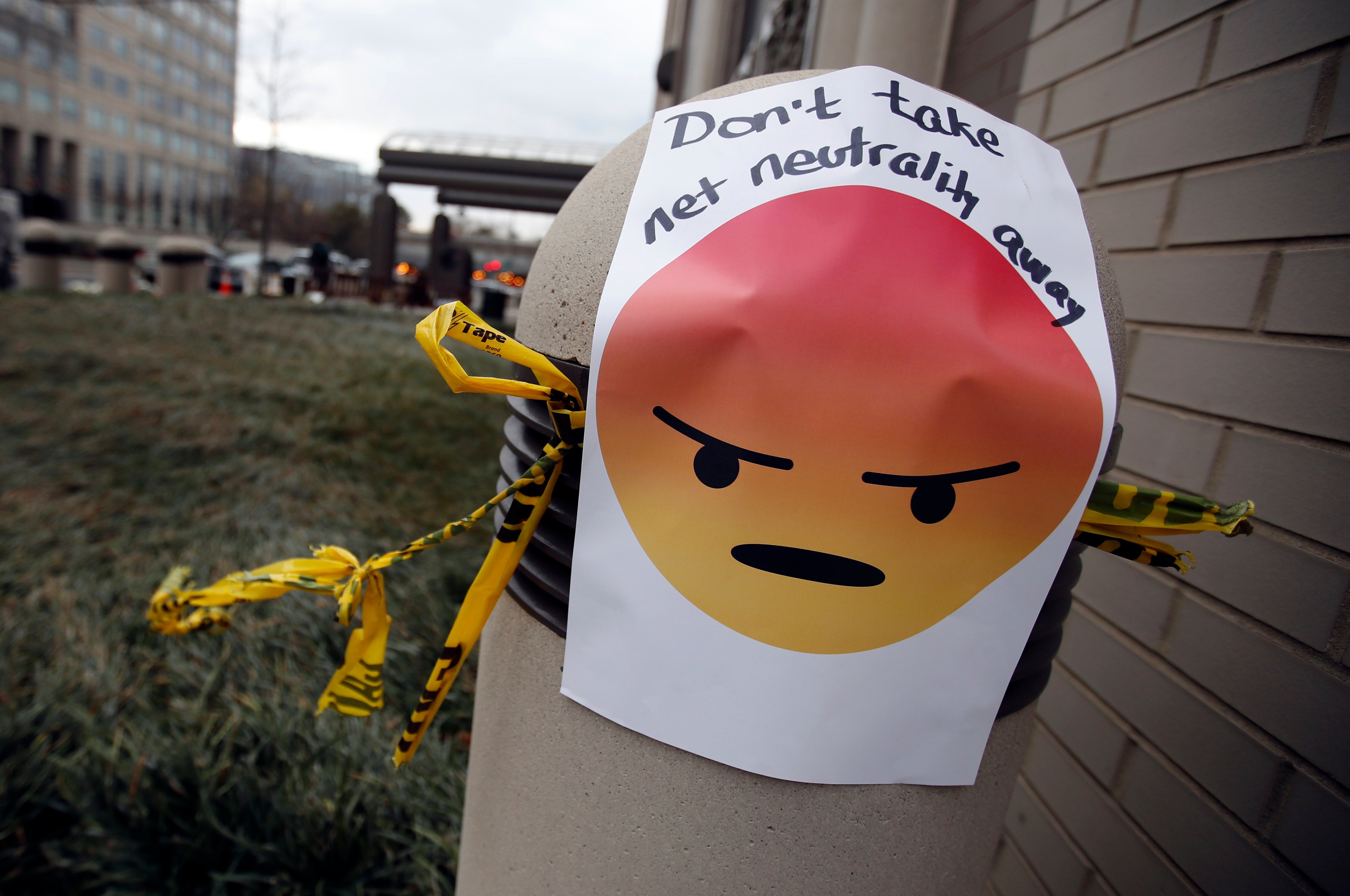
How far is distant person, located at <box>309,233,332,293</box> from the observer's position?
16.3 metres

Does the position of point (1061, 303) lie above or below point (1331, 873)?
above

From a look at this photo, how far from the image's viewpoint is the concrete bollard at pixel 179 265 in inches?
487

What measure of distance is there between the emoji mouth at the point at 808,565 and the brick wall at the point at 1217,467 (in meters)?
1.09

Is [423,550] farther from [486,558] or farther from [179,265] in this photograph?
[179,265]

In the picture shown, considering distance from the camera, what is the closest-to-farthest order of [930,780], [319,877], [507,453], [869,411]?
1. [869,411]
2. [930,780]
3. [507,453]
4. [319,877]

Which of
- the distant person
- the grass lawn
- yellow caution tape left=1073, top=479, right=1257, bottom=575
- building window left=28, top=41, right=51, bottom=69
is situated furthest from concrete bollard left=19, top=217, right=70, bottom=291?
building window left=28, top=41, right=51, bottom=69

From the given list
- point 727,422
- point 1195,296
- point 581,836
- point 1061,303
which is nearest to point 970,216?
point 1061,303

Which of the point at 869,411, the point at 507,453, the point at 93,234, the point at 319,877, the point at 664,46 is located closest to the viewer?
the point at 869,411

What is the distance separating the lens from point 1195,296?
68.5 inches

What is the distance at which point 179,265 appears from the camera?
1256 centimetres

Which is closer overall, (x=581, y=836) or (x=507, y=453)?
(x=581, y=836)

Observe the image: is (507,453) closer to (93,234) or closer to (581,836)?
(581,836)

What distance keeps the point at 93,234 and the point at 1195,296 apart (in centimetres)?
Result: 5855

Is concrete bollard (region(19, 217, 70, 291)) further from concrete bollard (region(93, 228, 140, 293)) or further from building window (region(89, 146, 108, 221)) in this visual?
building window (region(89, 146, 108, 221))
